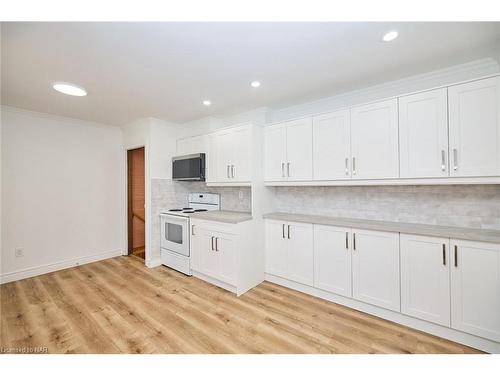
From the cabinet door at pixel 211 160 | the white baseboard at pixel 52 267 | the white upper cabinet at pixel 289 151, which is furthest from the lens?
the cabinet door at pixel 211 160

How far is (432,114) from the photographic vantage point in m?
1.98

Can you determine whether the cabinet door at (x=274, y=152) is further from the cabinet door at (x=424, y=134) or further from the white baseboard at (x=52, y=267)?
the white baseboard at (x=52, y=267)

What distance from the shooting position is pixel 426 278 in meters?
1.94

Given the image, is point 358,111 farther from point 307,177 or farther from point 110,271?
point 110,271

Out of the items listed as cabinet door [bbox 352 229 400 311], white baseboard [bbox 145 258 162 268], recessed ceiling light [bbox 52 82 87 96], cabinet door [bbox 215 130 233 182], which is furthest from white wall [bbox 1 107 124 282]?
cabinet door [bbox 352 229 400 311]

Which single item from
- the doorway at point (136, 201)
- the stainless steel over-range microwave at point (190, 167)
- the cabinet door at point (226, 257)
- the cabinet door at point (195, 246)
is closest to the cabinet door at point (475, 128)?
the cabinet door at point (226, 257)

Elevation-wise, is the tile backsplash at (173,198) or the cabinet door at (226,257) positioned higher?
the tile backsplash at (173,198)

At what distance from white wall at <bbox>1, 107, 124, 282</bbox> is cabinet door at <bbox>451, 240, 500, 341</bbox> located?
4937mm

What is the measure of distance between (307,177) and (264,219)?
84cm

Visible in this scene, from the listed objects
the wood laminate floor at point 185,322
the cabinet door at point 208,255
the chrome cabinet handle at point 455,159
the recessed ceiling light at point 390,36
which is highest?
the recessed ceiling light at point 390,36

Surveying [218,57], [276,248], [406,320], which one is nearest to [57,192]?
[218,57]

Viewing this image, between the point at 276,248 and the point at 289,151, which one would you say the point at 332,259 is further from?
the point at 289,151

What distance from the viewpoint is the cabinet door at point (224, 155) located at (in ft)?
10.6
